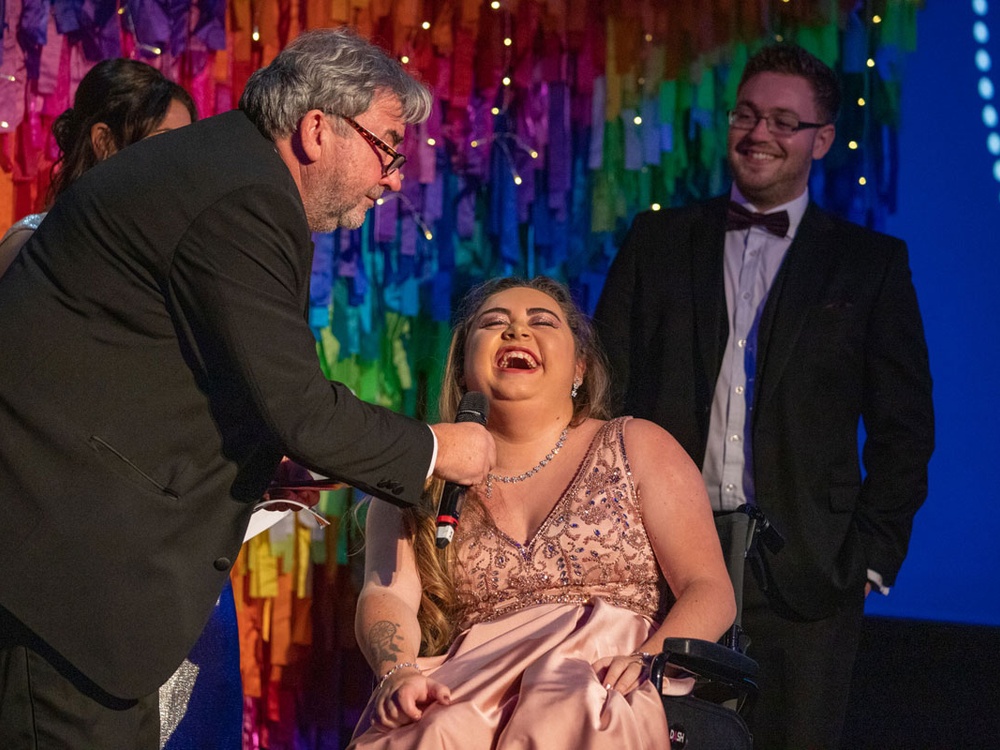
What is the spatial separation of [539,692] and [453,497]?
14.6 inches

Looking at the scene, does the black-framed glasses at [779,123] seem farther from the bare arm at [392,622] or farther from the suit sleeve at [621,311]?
the bare arm at [392,622]

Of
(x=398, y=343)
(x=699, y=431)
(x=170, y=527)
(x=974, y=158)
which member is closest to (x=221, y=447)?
(x=170, y=527)

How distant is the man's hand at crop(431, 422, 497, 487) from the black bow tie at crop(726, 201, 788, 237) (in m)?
1.46

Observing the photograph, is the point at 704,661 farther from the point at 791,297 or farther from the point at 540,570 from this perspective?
the point at 791,297

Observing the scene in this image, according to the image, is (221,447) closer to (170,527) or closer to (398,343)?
(170,527)

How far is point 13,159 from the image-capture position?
3838 mm

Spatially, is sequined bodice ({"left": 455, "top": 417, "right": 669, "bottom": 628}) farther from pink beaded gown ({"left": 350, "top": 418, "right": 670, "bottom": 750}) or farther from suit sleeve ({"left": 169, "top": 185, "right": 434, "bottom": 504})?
suit sleeve ({"left": 169, "top": 185, "right": 434, "bottom": 504})

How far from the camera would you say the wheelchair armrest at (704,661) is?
7.08ft

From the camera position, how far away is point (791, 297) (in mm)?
3240

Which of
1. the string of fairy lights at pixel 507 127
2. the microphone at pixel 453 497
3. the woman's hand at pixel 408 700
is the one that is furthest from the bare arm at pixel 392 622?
the string of fairy lights at pixel 507 127

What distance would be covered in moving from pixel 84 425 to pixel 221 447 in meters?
0.21

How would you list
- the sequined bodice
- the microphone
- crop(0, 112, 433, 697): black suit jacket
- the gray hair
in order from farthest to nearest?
the sequined bodice → the microphone → the gray hair → crop(0, 112, 433, 697): black suit jacket

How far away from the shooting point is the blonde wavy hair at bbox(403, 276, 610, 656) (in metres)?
2.65

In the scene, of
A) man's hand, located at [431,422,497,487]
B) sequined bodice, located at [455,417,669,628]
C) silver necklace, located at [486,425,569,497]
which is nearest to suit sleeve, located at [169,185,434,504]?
man's hand, located at [431,422,497,487]
